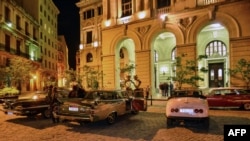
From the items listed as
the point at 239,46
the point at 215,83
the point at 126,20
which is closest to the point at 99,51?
the point at 126,20

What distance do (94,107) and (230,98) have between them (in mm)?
9211

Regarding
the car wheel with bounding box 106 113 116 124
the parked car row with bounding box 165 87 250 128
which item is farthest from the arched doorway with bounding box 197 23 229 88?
the car wheel with bounding box 106 113 116 124

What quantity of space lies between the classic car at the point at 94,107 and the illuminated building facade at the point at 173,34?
1184 centimetres

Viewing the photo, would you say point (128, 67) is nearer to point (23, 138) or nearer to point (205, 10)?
point (205, 10)

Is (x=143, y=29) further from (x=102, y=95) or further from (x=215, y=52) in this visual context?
(x=102, y=95)

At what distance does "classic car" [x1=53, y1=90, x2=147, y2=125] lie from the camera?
952 cm

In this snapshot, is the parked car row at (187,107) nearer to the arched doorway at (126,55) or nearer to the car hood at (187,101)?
the car hood at (187,101)

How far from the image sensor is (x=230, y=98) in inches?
598

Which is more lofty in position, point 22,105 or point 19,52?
point 19,52

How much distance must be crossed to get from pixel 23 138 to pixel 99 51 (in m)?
34.9

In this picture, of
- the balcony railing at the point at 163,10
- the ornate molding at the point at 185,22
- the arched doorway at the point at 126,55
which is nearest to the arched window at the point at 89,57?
the arched doorway at the point at 126,55

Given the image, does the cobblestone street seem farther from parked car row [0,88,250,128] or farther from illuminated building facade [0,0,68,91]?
illuminated building facade [0,0,68,91]

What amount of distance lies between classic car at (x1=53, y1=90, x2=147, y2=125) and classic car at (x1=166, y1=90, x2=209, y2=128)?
2.39 meters

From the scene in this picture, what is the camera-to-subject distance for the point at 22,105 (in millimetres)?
12070
